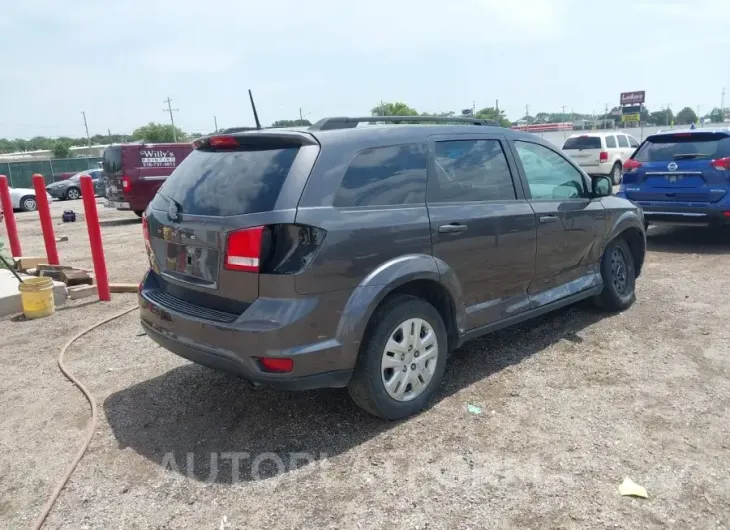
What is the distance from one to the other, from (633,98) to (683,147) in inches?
2664

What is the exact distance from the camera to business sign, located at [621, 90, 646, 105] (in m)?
65.9

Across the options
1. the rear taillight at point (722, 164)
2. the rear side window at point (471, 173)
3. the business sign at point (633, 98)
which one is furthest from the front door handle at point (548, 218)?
the business sign at point (633, 98)

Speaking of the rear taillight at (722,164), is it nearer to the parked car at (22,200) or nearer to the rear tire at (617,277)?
the rear tire at (617,277)

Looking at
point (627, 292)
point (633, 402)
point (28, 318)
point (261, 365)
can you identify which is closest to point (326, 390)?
point (261, 365)

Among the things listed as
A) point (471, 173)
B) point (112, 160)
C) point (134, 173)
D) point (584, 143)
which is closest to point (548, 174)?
point (471, 173)

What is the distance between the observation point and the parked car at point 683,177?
796 cm

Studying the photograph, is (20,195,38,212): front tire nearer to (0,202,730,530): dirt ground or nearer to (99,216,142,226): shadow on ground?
(99,216,142,226): shadow on ground

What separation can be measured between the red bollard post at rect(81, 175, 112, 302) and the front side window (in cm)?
447

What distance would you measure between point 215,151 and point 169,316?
1055 mm

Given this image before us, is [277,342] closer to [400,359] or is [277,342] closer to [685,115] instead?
[400,359]

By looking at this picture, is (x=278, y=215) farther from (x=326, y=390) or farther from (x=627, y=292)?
(x=627, y=292)

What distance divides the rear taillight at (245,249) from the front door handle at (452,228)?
3.94ft

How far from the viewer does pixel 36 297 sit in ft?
20.0

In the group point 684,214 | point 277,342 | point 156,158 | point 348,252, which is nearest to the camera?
point 277,342
